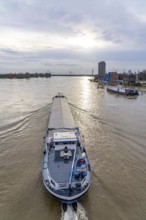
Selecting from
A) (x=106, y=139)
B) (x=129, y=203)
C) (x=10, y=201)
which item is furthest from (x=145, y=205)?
(x=106, y=139)

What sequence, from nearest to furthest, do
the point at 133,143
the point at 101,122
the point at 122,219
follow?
the point at 122,219, the point at 133,143, the point at 101,122

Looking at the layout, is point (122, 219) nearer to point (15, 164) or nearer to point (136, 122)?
point (15, 164)

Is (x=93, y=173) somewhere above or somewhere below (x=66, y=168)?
below

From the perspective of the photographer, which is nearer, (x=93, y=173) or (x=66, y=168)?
(x=66, y=168)

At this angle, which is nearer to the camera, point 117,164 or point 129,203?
point 129,203

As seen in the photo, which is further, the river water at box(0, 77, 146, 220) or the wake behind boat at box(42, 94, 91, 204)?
the river water at box(0, 77, 146, 220)

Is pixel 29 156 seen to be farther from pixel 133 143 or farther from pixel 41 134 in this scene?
pixel 133 143

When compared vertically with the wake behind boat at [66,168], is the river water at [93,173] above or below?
below

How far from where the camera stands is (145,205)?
14.6 meters

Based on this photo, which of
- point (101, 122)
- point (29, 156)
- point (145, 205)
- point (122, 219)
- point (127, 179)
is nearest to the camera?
point (122, 219)

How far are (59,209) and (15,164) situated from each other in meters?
8.25

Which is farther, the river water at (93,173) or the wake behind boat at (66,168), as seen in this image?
the river water at (93,173)

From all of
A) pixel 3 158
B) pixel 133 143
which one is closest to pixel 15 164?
pixel 3 158

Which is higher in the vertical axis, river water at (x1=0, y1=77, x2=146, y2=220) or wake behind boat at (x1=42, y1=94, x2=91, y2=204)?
wake behind boat at (x1=42, y1=94, x2=91, y2=204)
